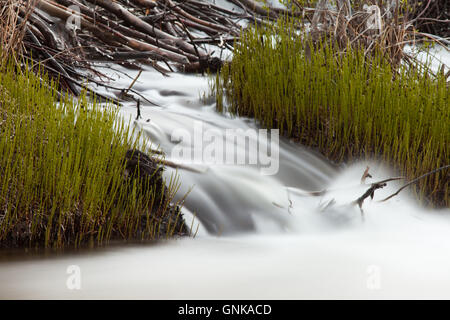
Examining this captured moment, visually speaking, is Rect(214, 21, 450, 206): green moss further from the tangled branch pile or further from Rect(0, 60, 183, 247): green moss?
Rect(0, 60, 183, 247): green moss

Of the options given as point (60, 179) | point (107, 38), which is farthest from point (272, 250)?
point (107, 38)

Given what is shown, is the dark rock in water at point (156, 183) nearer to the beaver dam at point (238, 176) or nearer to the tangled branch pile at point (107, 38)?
the beaver dam at point (238, 176)

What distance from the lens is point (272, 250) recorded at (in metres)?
2.41

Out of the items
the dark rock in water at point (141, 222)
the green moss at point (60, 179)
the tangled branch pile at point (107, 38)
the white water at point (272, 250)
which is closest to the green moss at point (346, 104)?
the white water at point (272, 250)

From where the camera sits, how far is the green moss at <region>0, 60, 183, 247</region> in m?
2.17

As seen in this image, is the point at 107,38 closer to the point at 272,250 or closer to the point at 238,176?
the point at 238,176

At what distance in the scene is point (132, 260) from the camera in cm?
214

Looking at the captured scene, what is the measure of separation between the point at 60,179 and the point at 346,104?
1797 mm

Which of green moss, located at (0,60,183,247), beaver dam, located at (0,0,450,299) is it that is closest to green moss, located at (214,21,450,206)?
beaver dam, located at (0,0,450,299)

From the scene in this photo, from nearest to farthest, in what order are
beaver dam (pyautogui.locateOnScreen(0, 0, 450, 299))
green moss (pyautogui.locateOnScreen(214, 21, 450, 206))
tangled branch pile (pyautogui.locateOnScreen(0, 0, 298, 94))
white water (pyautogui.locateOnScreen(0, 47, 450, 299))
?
white water (pyautogui.locateOnScreen(0, 47, 450, 299))
beaver dam (pyautogui.locateOnScreen(0, 0, 450, 299))
green moss (pyautogui.locateOnScreen(214, 21, 450, 206))
tangled branch pile (pyautogui.locateOnScreen(0, 0, 298, 94))

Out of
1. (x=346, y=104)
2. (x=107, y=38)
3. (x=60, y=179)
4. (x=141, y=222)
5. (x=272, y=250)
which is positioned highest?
(x=107, y=38)

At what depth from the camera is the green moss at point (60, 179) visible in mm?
2168
